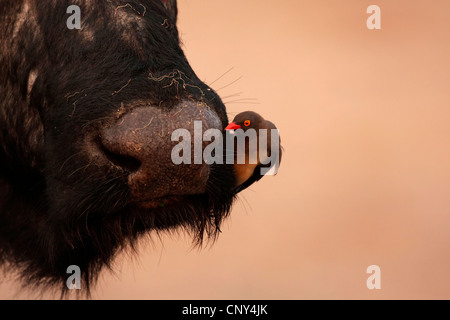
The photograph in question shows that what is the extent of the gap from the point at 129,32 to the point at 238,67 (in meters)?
7.81

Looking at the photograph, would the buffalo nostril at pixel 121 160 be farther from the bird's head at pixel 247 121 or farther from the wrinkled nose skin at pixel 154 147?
the bird's head at pixel 247 121

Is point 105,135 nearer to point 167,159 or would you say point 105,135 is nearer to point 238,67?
point 167,159

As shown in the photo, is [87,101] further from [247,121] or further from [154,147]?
[247,121]

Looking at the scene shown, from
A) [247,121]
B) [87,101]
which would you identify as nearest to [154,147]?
[87,101]

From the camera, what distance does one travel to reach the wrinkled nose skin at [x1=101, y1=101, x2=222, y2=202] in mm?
2240

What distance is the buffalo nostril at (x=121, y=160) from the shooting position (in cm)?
234

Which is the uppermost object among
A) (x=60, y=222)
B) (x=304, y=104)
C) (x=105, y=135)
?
(x=304, y=104)

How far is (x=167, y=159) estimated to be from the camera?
7.42 feet

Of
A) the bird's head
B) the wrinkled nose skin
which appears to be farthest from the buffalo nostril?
the bird's head

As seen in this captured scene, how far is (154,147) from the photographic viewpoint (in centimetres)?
224

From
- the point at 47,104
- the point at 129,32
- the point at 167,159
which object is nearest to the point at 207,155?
the point at 167,159

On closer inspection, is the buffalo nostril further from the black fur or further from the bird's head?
the bird's head

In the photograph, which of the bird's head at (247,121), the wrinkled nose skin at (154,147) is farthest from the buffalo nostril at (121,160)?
the bird's head at (247,121)

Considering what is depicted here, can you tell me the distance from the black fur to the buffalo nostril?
0.12 ft
